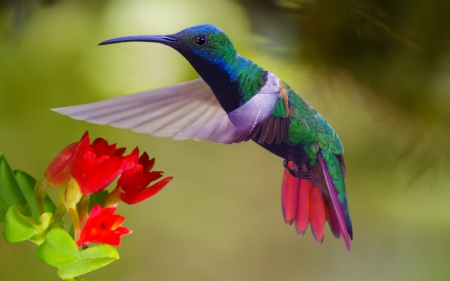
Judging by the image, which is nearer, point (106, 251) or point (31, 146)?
point (106, 251)

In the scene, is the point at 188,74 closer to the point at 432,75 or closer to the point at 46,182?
the point at 46,182

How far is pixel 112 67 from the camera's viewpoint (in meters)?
0.92

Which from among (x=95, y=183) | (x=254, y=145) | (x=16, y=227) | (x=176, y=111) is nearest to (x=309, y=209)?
(x=254, y=145)

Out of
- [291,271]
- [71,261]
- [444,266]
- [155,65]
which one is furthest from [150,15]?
[444,266]

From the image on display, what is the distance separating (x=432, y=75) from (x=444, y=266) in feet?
1.50

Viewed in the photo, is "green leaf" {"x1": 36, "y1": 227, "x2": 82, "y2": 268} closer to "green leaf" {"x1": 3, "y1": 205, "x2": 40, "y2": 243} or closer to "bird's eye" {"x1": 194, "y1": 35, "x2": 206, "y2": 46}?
"green leaf" {"x1": 3, "y1": 205, "x2": 40, "y2": 243}

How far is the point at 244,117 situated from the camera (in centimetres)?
77

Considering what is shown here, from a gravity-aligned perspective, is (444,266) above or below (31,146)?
below

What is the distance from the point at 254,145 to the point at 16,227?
0.50m

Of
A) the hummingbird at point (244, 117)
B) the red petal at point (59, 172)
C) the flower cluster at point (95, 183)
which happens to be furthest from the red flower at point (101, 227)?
the hummingbird at point (244, 117)

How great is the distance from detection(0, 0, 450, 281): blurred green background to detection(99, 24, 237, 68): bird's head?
0.37 ft

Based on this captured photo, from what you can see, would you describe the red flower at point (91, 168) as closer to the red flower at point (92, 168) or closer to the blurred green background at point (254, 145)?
the red flower at point (92, 168)

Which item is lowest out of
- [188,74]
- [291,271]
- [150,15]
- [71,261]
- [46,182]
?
[291,271]

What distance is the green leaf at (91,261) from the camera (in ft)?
2.06
